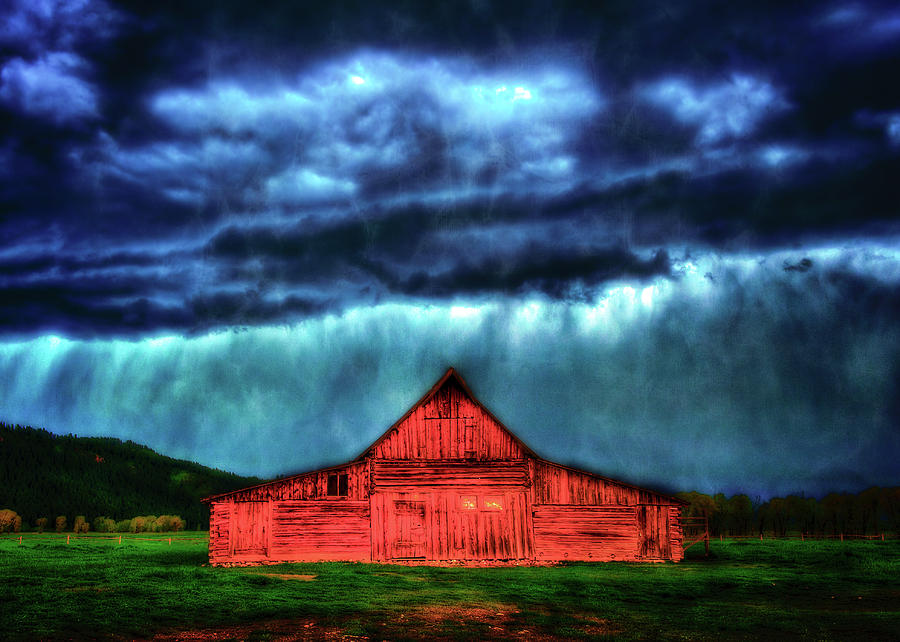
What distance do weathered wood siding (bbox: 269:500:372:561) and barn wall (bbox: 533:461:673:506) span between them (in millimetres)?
9360

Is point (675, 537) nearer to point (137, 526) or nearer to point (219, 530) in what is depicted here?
point (219, 530)

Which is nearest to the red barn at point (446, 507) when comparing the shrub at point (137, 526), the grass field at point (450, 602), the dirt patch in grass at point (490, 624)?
the grass field at point (450, 602)

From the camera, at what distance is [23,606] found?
19.7 metres

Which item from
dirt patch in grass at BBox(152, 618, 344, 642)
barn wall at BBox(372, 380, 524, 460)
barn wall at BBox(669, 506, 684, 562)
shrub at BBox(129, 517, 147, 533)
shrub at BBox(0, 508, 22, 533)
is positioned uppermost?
barn wall at BBox(372, 380, 524, 460)

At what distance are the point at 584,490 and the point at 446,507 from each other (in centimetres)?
734

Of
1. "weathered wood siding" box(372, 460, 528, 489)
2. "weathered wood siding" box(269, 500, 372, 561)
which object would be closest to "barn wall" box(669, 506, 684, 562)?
"weathered wood siding" box(372, 460, 528, 489)

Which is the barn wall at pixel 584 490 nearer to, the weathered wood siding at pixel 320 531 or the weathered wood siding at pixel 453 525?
the weathered wood siding at pixel 453 525

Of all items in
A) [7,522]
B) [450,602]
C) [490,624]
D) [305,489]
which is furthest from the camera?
[7,522]

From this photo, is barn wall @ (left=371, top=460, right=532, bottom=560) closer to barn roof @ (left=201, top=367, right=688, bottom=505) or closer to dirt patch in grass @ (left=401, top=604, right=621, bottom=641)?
barn roof @ (left=201, top=367, right=688, bottom=505)

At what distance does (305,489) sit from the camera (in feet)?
120

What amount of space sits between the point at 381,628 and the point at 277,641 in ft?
9.15

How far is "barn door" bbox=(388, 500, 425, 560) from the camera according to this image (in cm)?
3569

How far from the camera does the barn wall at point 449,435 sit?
119ft

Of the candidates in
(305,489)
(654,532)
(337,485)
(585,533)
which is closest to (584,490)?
(585,533)
